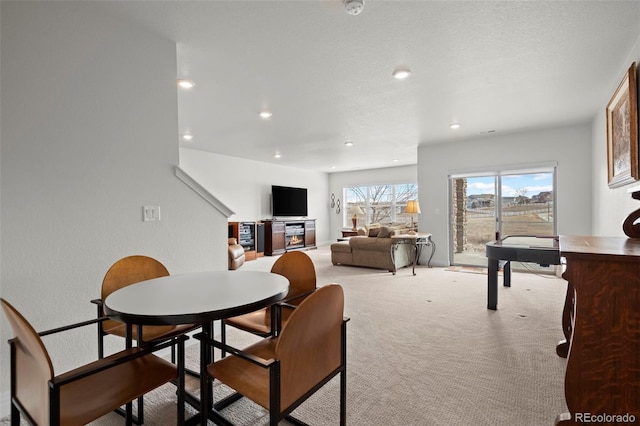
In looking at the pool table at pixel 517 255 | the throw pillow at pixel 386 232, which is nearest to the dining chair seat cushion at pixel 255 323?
the pool table at pixel 517 255

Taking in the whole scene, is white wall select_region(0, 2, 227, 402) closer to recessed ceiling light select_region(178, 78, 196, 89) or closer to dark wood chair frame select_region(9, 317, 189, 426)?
dark wood chair frame select_region(9, 317, 189, 426)

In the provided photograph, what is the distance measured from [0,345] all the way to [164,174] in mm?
1330

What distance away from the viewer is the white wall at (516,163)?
5039 mm

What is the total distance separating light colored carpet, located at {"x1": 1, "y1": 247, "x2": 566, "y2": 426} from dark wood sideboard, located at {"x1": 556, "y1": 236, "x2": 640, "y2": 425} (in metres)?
0.36

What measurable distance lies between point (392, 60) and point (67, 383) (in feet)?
9.76

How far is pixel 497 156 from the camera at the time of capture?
18.7 ft

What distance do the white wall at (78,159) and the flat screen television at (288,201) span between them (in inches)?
234

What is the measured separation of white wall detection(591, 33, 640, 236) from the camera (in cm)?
290

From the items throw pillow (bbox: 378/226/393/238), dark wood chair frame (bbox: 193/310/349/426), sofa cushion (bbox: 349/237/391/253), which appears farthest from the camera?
throw pillow (bbox: 378/226/393/238)

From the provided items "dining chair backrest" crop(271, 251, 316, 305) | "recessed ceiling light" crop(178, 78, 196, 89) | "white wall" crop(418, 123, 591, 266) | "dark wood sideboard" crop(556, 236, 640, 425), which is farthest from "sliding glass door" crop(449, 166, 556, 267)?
"recessed ceiling light" crop(178, 78, 196, 89)

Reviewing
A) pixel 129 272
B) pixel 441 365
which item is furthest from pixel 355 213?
pixel 129 272

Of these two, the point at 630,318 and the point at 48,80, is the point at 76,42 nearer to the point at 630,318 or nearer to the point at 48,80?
the point at 48,80

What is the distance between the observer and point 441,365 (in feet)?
7.42

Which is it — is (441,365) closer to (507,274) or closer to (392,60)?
(392,60)
